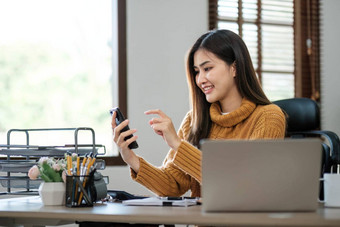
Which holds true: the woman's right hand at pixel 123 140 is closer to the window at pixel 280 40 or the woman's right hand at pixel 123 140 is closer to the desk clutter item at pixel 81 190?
the desk clutter item at pixel 81 190

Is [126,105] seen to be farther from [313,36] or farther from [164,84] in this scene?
[313,36]

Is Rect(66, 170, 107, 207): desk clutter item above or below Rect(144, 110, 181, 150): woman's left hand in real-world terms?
below

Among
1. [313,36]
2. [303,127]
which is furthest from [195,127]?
[313,36]

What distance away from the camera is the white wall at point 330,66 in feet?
14.6

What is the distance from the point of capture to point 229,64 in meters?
2.38

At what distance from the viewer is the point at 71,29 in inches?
153

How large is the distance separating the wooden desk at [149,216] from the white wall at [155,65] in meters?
1.94

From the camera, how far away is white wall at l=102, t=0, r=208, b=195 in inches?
149

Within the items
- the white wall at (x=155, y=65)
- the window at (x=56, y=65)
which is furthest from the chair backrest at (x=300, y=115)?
the window at (x=56, y=65)

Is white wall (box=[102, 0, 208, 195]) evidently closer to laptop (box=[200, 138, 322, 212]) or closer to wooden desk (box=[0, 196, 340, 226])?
wooden desk (box=[0, 196, 340, 226])

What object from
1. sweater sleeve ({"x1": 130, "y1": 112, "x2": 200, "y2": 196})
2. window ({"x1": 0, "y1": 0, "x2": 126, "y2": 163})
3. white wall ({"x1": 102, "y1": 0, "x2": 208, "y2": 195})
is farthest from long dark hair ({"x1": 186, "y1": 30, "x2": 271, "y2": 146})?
window ({"x1": 0, "y1": 0, "x2": 126, "y2": 163})

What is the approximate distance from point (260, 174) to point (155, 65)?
8.35 feet

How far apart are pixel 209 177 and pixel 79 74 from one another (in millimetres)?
2649

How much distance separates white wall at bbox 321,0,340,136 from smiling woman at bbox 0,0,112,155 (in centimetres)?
169
